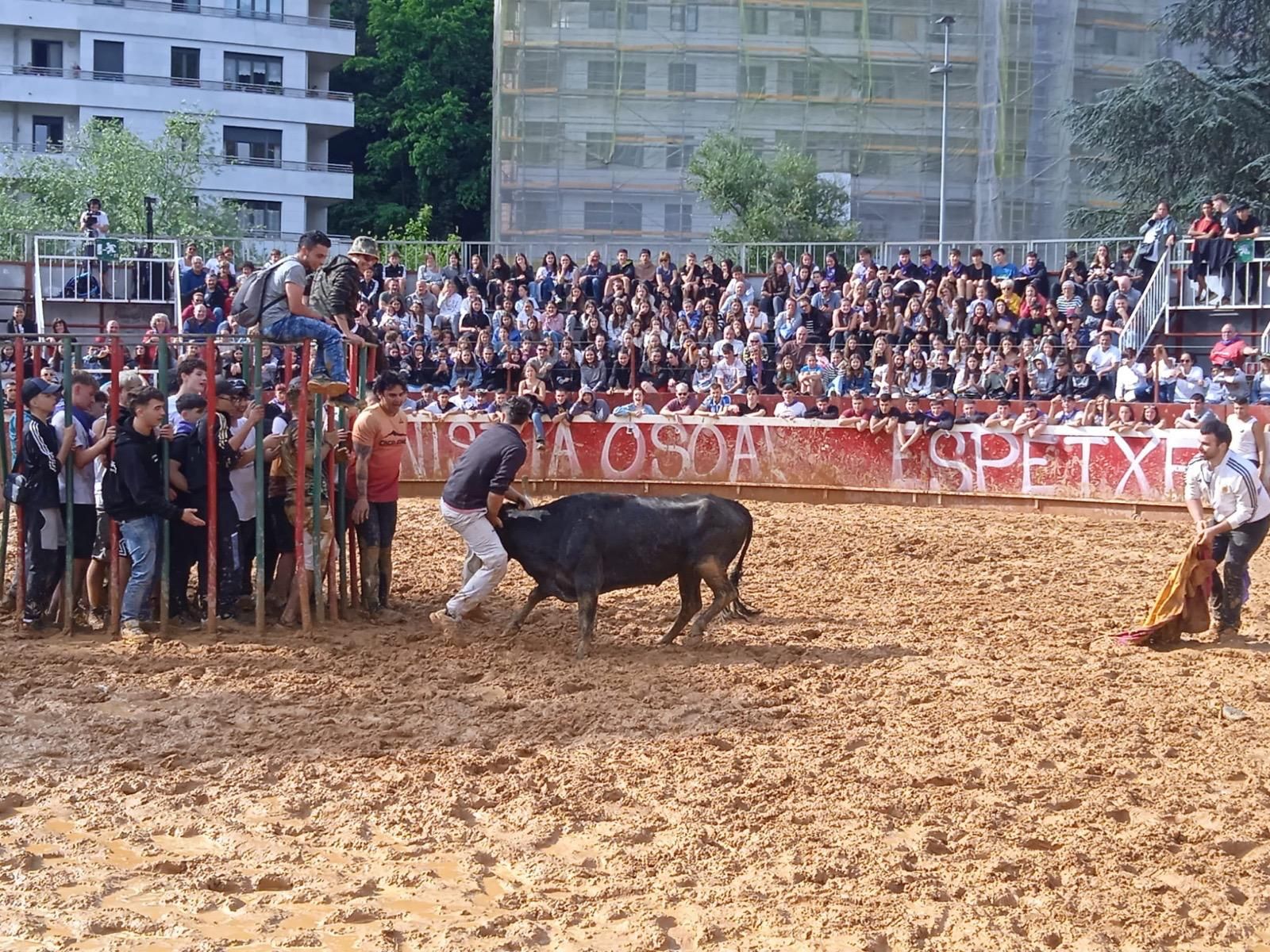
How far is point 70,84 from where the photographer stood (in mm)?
48969

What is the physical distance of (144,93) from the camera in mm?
49562

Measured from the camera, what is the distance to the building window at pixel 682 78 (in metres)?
38.9

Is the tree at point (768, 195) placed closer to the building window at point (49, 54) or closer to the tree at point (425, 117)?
the tree at point (425, 117)

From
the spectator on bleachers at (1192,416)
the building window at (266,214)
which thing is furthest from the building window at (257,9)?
the spectator on bleachers at (1192,416)

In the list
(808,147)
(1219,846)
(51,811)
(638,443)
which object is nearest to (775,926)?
(1219,846)

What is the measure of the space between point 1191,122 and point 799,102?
437 inches

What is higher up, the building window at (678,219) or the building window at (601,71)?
the building window at (601,71)

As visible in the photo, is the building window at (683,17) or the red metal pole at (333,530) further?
the building window at (683,17)

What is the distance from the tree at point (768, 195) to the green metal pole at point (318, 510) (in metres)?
25.7

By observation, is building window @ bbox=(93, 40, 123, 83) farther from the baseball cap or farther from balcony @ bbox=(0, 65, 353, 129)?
the baseball cap

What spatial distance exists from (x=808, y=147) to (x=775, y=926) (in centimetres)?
3498

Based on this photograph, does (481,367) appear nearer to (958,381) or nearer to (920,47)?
(958,381)

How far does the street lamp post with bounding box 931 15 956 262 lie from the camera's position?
36719mm

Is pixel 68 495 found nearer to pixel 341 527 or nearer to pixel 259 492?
pixel 259 492
